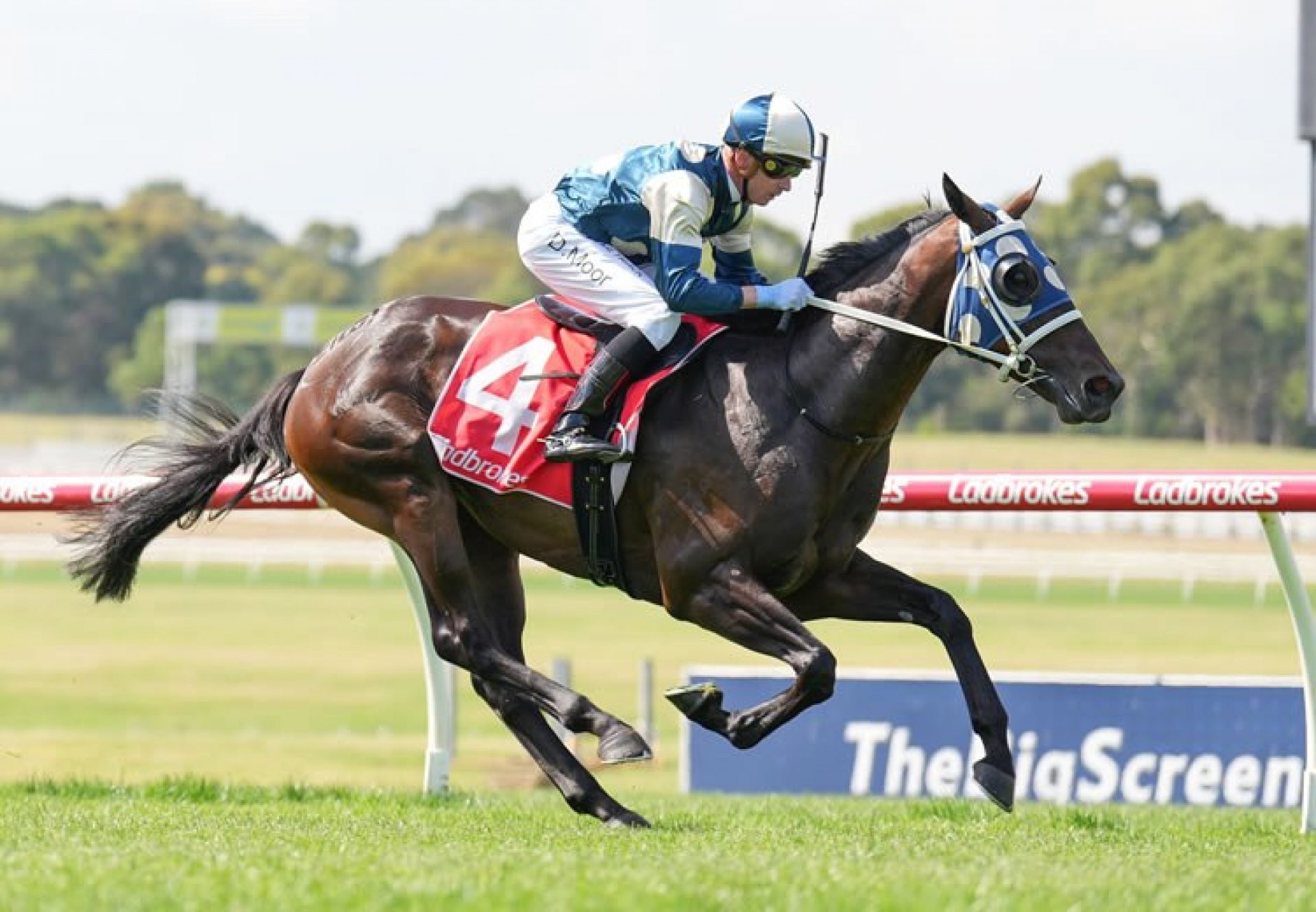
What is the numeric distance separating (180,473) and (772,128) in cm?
217

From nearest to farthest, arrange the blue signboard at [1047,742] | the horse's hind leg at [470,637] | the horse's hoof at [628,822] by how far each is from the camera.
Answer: the horse's hoof at [628,822], the horse's hind leg at [470,637], the blue signboard at [1047,742]

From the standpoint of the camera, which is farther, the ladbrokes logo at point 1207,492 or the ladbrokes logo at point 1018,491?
the ladbrokes logo at point 1018,491

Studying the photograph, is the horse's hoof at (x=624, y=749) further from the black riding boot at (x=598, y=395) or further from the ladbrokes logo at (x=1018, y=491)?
the ladbrokes logo at (x=1018, y=491)

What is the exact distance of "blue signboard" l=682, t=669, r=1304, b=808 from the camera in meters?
9.47

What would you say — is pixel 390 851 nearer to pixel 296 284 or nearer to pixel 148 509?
pixel 148 509

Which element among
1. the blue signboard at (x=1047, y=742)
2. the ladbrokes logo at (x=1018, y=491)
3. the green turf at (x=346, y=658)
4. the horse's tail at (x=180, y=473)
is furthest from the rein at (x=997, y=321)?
the green turf at (x=346, y=658)

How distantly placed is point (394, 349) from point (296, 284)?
105 metres

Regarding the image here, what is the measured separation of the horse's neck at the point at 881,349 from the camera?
5824 mm

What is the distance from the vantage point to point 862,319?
5.89 metres

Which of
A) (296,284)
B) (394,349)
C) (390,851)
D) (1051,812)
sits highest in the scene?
(394,349)

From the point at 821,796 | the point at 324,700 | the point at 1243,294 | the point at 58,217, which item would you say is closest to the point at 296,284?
the point at 58,217

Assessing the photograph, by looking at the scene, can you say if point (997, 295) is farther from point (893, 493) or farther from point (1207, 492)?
point (893, 493)

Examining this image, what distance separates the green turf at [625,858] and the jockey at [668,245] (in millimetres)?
1094

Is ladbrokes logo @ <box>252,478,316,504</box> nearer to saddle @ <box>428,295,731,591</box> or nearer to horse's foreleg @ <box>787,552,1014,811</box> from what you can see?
saddle @ <box>428,295,731,591</box>
